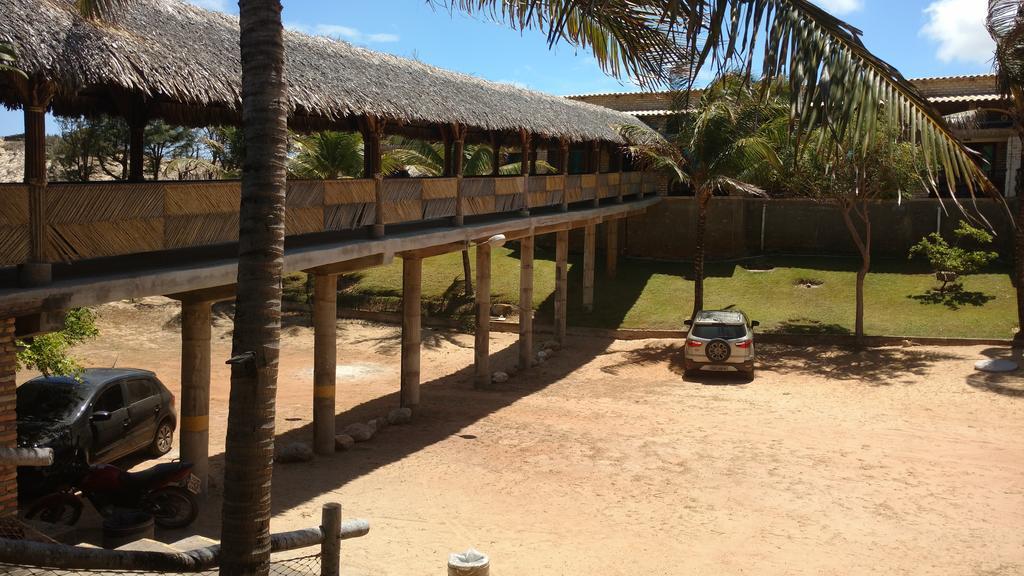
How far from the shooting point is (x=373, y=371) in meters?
21.6

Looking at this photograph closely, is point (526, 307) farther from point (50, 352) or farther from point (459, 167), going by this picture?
point (50, 352)

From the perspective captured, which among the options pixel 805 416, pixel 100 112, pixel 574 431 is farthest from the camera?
pixel 805 416

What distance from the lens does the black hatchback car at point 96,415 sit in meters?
10.9

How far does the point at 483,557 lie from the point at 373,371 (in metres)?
13.6

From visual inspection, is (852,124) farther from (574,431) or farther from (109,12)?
(574,431)

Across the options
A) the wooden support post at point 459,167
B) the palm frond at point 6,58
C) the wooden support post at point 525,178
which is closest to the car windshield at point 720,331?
the wooden support post at point 525,178

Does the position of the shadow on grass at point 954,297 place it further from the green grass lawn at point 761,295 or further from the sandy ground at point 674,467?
the sandy ground at point 674,467

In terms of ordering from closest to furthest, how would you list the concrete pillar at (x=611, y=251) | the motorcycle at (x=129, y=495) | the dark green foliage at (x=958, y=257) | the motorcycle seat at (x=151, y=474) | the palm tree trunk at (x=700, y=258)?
1. the motorcycle at (x=129, y=495)
2. the motorcycle seat at (x=151, y=474)
3. the palm tree trunk at (x=700, y=258)
4. the dark green foliage at (x=958, y=257)
5. the concrete pillar at (x=611, y=251)

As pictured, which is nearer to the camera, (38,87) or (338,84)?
(38,87)

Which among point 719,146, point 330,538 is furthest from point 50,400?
point 719,146

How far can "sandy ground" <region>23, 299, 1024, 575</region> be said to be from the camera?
1038 cm

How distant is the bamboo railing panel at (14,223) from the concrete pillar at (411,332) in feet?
30.0

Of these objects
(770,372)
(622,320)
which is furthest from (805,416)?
(622,320)

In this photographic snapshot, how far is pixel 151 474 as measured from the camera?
399 inches
